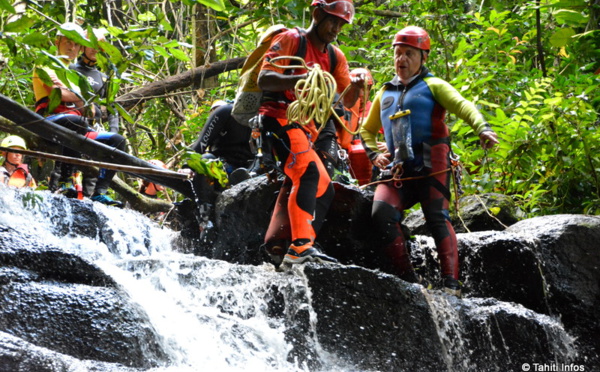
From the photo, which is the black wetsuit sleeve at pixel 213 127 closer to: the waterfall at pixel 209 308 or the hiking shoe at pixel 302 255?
the waterfall at pixel 209 308

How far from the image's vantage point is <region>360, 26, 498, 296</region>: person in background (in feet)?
16.6

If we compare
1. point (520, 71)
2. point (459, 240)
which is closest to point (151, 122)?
point (520, 71)

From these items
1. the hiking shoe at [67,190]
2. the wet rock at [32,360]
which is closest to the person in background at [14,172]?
the hiking shoe at [67,190]

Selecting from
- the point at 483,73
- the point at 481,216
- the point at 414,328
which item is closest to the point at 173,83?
the point at 483,73

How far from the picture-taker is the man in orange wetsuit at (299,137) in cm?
467

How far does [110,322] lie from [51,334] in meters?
0.28

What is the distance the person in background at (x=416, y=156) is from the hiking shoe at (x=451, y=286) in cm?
4

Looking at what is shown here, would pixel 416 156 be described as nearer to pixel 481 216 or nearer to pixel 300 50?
A: pixel 300 50

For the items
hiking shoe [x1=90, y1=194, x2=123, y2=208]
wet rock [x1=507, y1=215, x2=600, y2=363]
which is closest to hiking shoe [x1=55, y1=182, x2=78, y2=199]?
hiking shoe [x1=90, y1=194, x2=123, y2=208]

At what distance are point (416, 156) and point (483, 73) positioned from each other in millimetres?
3329

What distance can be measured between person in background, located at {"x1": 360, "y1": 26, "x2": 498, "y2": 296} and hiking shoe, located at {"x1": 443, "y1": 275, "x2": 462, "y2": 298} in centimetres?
4

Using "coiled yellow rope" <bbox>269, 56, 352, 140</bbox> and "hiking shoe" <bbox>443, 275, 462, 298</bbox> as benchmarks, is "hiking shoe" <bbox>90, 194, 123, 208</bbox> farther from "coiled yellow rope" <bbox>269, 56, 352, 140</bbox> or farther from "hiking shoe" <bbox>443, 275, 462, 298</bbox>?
"hiking shoe" <bbox>443, 275, 462, 298</bbox>

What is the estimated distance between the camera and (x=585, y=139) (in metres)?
6.32

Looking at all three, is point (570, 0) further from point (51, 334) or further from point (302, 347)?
point (51, 334)
